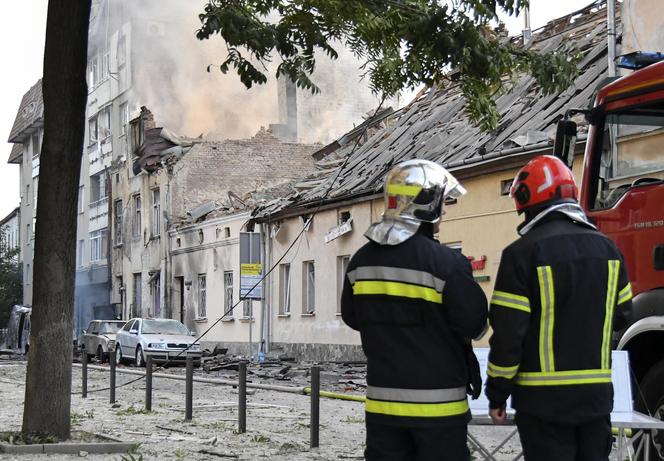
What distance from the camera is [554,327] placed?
4980 millimetres

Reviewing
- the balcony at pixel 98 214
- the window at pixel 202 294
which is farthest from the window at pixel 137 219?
the window at pixel 202 294

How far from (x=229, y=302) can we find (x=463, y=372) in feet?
109

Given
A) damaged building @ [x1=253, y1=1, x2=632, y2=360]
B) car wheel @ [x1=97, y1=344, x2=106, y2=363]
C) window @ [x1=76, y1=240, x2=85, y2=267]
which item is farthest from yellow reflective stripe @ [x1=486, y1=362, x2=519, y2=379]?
window @ [x1=76, y1=240, x2=85, y2=267]

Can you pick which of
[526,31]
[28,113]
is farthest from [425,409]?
[28,113]

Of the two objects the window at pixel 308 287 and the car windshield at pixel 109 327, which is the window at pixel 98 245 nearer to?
the car windshield at pixel 109 327

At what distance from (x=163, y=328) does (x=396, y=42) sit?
73.3 feet

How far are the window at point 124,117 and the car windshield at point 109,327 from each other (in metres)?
16.7

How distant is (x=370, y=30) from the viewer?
1066 centimetres

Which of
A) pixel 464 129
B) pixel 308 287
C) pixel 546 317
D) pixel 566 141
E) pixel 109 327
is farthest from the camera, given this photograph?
pixel 109 327

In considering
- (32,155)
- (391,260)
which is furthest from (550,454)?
(32,155)

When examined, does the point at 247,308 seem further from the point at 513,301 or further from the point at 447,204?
the point at 513,301

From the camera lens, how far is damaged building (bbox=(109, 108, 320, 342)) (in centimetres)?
3878

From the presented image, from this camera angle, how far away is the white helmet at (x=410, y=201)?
5.07m

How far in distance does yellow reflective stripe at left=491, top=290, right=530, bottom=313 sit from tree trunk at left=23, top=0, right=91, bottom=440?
641 cm
